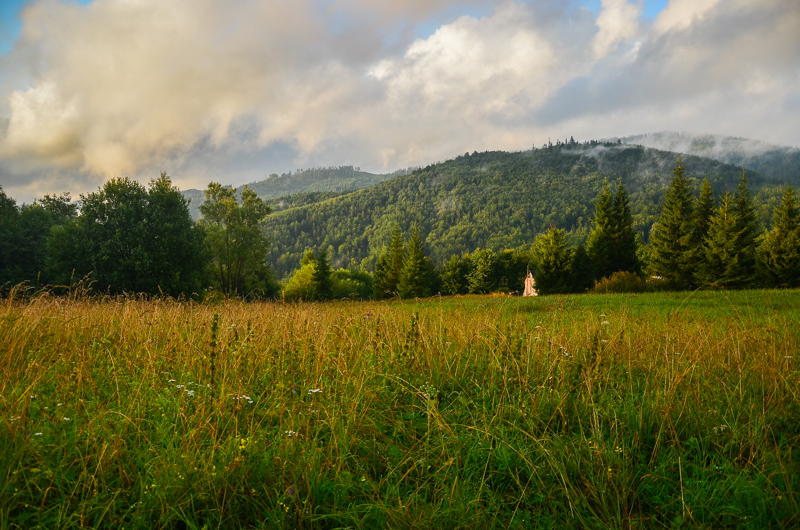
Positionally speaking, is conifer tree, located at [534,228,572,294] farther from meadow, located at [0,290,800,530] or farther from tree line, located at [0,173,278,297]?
meadow, located at [0,290,800,530]

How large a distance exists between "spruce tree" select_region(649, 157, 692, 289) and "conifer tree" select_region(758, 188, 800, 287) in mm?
5372

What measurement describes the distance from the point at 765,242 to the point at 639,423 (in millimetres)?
43388

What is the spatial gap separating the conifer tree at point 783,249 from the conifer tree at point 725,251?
153cm

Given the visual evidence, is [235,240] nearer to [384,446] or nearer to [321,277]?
[321,277]

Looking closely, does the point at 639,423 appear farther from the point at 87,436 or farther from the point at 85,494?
the point at 87,436

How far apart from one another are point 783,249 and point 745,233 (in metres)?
2.80

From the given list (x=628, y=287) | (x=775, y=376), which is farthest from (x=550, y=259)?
(x=775, y=376)

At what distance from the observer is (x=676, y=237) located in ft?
124

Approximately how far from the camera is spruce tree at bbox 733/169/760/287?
107ft

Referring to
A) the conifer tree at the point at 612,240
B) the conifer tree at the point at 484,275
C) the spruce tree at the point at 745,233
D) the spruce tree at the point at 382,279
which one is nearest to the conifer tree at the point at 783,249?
the spruce tree at the point at 745,233

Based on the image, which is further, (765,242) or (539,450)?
(765,242)

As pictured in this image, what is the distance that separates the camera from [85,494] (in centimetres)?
201

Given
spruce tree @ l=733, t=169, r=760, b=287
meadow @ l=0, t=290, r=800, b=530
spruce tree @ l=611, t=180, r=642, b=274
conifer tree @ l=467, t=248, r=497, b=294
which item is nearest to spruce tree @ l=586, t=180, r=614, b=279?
spruce tree @ l=611, t=180, r=642, b=274

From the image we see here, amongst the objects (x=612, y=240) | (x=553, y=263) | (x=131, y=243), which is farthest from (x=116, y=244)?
(x=612, y=240)
